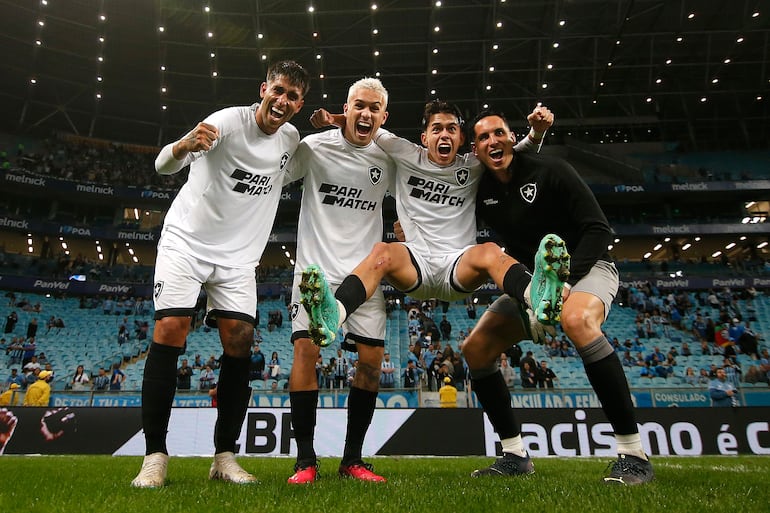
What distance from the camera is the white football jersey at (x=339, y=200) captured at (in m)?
3.79

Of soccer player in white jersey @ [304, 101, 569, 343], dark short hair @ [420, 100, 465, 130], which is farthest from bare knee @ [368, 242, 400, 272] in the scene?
dark short hair @ [420, 100, 465, 130]

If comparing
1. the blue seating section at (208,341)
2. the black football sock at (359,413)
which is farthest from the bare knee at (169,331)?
the blue seating section at (208,341)

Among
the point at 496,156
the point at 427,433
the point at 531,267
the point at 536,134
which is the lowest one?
the point at 427,433

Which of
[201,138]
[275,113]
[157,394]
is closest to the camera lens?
[157,394]

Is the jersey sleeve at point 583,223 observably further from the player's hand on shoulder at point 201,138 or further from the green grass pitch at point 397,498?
the player's hand on shoulder at point 201,138

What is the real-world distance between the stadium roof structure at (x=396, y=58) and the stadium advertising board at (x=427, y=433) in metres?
18.3

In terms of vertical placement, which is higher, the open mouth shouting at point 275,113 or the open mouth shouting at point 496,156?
the open mouth shouting at point 275,113

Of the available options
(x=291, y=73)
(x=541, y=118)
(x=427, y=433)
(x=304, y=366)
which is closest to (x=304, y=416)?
(x=304, y=366)

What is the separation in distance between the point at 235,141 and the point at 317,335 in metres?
1.65

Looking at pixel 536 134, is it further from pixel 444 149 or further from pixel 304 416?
pixel 304 416

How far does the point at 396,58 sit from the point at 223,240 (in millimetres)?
24513

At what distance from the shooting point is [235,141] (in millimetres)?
3609

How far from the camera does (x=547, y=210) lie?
3.47 meters

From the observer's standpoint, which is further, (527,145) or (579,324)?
(527,145)
